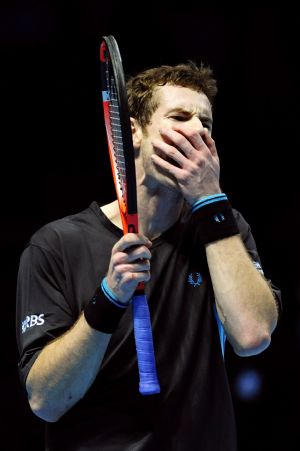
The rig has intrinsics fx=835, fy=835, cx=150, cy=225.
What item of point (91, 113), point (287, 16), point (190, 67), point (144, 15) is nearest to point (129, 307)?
point (190, 67)

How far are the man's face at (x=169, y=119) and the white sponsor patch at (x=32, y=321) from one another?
59cm

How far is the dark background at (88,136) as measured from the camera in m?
5.15

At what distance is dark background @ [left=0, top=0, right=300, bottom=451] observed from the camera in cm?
515

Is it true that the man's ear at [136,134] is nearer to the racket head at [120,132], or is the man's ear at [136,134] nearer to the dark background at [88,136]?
the racket head at [120,132]

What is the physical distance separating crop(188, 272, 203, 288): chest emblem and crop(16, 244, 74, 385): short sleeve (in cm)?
41

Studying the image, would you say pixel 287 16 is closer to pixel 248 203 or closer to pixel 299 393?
pixel 248 203

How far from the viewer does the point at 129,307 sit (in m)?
2.73

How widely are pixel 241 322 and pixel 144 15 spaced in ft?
10.7

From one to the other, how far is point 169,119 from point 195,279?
0.54m

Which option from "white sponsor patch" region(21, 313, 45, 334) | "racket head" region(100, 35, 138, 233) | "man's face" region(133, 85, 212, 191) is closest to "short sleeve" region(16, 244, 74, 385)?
"white sponsor patch" region(21, 313, 45, 334)

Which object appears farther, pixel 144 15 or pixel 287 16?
pixel 287 16

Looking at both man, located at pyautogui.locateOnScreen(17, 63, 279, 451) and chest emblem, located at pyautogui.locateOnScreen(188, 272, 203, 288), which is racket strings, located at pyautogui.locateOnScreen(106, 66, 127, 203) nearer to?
man, located at pyautogui.locateOnScreen(17, 63, 279, 451)

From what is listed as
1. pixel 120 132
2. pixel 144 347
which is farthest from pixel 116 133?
pixel 144 347

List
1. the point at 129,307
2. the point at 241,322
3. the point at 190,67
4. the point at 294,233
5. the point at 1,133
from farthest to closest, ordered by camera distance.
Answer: the point at 294,233, the point at 1,133, the point at 190,67, the point at 129,307, the point at 241,322
